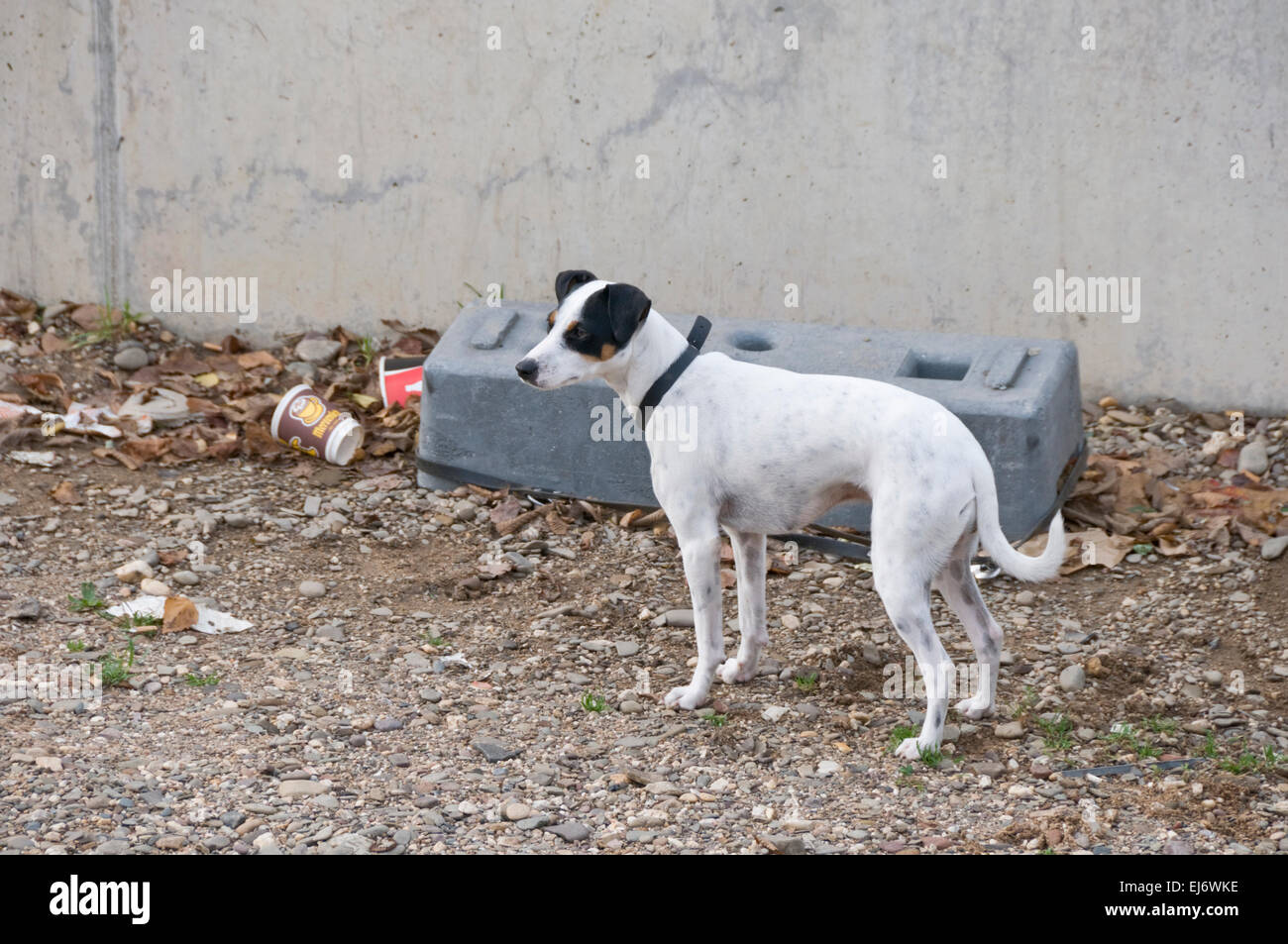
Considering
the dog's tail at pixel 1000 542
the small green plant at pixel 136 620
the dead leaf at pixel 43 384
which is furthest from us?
the dead leaf at pixel 43 384

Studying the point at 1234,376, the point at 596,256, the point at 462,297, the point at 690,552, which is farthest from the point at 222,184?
the point at 1234,376

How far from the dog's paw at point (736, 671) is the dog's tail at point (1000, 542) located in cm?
104

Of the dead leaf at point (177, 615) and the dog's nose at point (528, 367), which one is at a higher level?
the dog's nose at point (528, 367)

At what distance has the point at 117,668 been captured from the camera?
15.4ft

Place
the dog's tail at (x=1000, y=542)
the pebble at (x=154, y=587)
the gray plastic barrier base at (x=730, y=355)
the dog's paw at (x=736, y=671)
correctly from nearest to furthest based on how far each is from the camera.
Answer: the dog's tail at (x=1000, y=542), the dog's paw at (x=736, y=671), the pebble at (x=154, y=587), the gray plastic barrier base at (x=730, y=355)

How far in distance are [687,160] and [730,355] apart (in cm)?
171

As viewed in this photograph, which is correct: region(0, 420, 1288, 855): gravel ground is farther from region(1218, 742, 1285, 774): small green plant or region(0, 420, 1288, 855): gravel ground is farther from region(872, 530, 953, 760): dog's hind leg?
region(872, 530, 953, 760): dog's hind leg

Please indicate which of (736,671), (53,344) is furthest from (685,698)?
(53,344)

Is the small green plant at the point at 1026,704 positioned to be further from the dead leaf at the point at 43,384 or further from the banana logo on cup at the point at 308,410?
the dead leaf at the point at 43,384

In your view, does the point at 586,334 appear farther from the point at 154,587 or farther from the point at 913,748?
the point at 154,587

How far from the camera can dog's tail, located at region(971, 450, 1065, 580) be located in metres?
4.09

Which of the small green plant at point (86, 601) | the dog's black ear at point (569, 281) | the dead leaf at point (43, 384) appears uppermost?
the dog's black ear at point (569, 281)

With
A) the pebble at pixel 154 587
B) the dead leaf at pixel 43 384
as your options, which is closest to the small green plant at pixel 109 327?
the dead leaf at pixel 43 384

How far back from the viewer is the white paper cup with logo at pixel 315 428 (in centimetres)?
667
